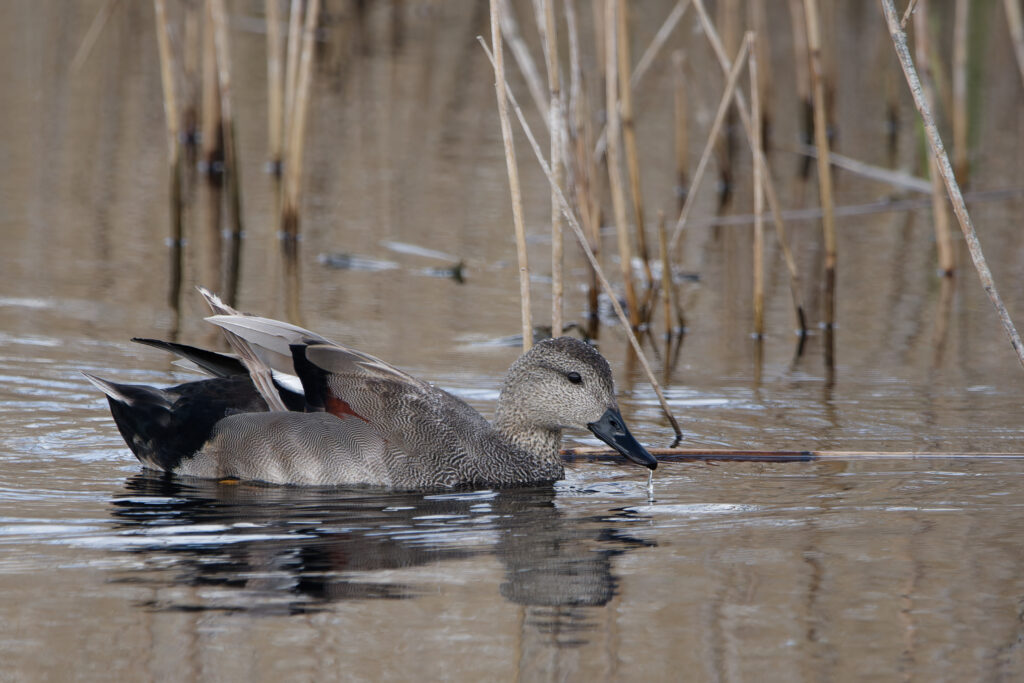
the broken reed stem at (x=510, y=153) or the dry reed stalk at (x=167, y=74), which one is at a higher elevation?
the dry reed stalk at (x=167, y=74)

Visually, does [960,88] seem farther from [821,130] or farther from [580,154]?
[580,154]

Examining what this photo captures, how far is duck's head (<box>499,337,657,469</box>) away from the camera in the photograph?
6000mm

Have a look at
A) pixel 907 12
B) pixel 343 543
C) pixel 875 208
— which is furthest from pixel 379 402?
pixel 875 208

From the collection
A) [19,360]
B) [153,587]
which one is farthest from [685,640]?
[19,360]

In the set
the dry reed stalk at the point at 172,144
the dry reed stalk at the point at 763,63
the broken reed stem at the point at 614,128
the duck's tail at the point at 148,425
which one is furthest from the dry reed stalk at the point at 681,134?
the duck's tail at the point at 148,425

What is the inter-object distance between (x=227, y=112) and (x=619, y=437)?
6160mm

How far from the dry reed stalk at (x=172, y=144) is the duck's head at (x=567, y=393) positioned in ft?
12.1

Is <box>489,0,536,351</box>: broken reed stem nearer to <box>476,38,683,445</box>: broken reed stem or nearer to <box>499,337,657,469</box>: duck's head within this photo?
<box>476,38,683,445</box>: broken reed stem

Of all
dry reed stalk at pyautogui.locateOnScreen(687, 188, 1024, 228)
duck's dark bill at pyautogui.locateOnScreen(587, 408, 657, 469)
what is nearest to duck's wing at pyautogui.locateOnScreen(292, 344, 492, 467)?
duck's dark bill at pyautogui.locateOnScreen(587, 408, 657, 469)

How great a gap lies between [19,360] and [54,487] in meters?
2.19

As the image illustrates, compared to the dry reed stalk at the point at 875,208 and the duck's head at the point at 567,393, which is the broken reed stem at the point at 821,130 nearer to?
A: the duck's head at the point at 567,393

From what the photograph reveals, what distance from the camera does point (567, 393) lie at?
6.07m

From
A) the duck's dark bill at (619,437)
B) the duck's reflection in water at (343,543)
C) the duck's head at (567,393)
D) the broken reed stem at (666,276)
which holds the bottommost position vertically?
the duck's reflection in water at (343,543)

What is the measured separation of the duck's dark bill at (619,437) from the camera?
583cm
